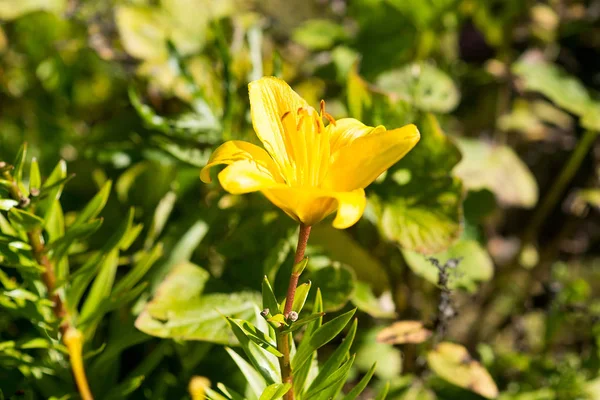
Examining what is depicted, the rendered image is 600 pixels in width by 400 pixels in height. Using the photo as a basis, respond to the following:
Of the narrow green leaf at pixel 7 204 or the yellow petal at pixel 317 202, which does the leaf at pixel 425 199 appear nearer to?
the yellow petal at pixel 317 202

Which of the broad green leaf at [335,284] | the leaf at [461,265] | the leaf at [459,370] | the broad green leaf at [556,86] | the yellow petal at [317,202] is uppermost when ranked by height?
the yellow petal at [317,202]

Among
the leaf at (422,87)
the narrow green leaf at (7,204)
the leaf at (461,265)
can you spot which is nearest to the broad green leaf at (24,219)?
the narrow green leaf at (7,204)

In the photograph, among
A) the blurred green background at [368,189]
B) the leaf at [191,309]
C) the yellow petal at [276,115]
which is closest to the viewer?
the yellow petal at [276,115]

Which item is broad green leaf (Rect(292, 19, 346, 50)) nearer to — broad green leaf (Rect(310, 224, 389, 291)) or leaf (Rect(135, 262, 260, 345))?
broad green leaf (Rect(310, 224, 389, 291))

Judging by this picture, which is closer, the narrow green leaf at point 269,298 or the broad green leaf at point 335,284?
the narrow green leaf at point 269,298

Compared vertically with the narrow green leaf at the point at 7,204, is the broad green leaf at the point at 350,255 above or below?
below

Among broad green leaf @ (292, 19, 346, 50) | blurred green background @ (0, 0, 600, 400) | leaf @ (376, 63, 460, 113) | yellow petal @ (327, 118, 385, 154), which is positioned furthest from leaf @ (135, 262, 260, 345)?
broad green leaf @ (292, 19, 346, 50)

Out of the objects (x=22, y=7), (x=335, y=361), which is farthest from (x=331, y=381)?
(x=22, y=7)
